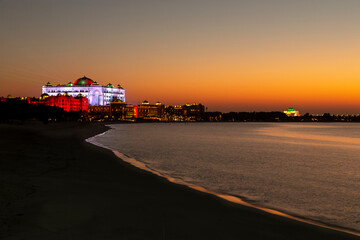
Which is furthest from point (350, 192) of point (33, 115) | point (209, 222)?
point (33, 115)

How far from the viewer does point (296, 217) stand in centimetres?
1188

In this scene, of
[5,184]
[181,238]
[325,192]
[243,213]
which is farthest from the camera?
[325,192]

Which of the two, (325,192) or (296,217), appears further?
(325,192)

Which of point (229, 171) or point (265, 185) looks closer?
point (265, 185)

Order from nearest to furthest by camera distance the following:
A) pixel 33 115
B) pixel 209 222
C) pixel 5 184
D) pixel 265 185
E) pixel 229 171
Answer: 1. pixel 209 222
2. pixel 5 184
3. pixel 265 185
4. pixel 229 171
5. pixel 33 115

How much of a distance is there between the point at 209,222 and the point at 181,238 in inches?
73.0

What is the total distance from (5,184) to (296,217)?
10596 mm

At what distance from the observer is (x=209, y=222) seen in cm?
1017

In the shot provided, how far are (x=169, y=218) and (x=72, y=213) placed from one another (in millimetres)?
2777

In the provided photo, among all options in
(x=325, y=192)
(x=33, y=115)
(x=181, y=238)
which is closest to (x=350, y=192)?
(x=325, y=192)

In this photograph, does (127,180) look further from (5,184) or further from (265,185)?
(265,185)

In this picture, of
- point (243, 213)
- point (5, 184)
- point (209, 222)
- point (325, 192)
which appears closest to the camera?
point (209, 222)

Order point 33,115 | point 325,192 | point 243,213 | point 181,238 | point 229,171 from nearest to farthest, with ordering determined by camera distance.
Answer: point 181,238, point 243,213, point 325,192, point 229,171, point 33,115

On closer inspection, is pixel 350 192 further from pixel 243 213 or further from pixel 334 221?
pixel 243 213
